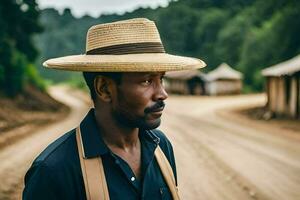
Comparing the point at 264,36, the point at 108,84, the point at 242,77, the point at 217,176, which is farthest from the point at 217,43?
the point at 108,84

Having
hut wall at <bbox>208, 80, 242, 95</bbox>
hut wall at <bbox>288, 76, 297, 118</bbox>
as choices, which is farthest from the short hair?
hut wall at <bbox>208, 80, 242, 95</bbox>

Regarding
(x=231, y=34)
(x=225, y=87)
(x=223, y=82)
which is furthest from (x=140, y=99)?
(x=231, y=34)

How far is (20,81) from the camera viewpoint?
85.6 feet

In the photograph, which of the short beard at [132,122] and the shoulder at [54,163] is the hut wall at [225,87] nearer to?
the short beard at [132,122]

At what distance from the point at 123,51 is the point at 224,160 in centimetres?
925

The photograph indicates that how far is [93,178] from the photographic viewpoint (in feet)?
6.43

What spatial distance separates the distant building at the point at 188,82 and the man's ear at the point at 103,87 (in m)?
40.5

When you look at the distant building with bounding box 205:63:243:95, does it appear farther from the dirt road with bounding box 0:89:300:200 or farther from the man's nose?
the man's nose

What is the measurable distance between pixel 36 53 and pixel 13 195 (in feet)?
70.4

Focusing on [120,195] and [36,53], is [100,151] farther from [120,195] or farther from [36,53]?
[36,53]

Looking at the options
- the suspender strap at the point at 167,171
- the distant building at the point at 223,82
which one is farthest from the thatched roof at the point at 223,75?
the suspender strap at the point at 167,171

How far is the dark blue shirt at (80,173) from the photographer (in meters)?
1.92

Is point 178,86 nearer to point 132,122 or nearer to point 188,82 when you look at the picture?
point 188,82

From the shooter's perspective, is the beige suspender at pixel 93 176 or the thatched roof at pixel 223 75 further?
the thatched roof at pixel 223 75
